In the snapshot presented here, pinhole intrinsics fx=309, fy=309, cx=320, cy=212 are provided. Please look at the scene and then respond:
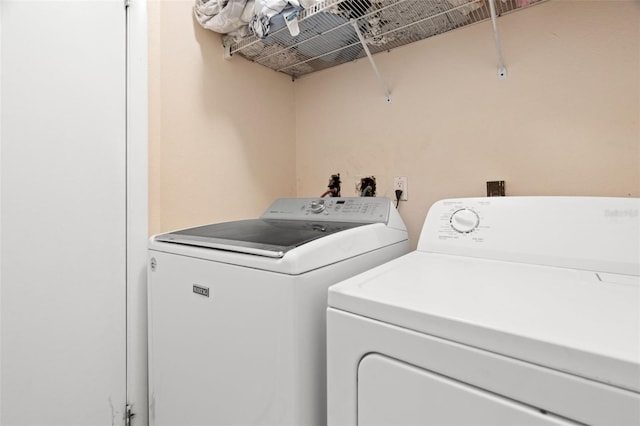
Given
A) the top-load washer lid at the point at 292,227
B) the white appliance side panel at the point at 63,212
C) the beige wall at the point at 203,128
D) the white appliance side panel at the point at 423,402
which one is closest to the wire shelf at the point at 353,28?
the beige wall at the point at 203,128

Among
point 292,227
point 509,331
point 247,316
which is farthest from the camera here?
point 292,227

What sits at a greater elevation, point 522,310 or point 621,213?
point 621,213

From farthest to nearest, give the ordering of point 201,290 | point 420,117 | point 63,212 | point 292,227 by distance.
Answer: point 420,117
point 292,227
point 63,212
point 201,290

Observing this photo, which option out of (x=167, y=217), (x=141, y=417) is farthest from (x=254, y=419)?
(x=167, y=217)

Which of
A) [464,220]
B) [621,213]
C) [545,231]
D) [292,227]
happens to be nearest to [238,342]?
[292,227]

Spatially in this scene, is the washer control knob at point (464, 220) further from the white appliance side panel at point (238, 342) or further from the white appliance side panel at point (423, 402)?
the white appliance side panel at point (423, 402)

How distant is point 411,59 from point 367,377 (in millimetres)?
1461

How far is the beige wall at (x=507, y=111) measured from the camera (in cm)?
110

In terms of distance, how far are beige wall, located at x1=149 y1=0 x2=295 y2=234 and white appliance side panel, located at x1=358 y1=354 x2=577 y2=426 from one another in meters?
1.11

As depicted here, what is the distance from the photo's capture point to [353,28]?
1.42m

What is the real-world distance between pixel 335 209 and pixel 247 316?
2.20ft

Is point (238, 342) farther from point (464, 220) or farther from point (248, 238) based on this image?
point (464, 220)

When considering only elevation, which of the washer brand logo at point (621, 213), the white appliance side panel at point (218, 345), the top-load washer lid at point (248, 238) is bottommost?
the white appliance side panel at point (218, 345)

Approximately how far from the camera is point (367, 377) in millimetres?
659
